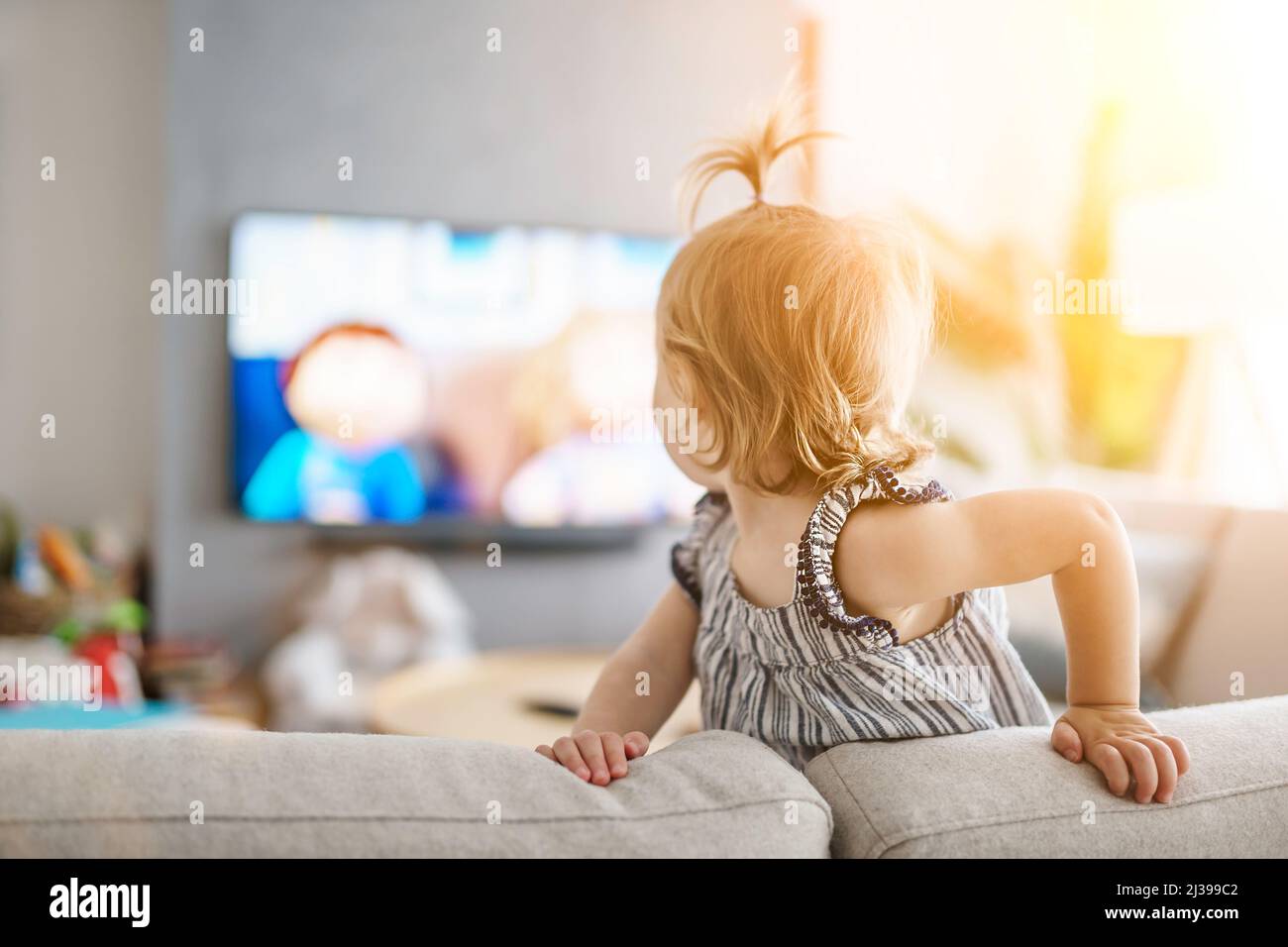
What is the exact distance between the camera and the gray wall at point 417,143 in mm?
2889

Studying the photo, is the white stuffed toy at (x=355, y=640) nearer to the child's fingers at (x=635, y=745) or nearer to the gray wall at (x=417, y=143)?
the gray wall at (x=417, y=143)

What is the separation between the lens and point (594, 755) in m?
0.62

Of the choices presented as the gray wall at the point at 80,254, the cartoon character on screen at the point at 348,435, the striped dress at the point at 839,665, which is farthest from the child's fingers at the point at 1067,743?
the gray wall at the point at 80,254

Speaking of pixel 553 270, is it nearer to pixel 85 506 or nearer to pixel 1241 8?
pixel 85 506

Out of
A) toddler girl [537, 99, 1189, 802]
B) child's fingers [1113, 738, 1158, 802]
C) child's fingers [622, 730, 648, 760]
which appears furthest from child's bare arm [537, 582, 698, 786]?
child's fingers [1113, 738, 1158, 802]

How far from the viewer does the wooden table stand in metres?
1.90

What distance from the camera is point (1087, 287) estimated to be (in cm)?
324

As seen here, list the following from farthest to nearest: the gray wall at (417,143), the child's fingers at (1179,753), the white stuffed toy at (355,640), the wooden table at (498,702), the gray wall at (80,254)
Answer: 1. the gray wall at (80,254)
2. the gray wall at (417,143)
3. the white stuffed toy at (355,640)
4. the wooden table at (498,702)
5. the child's fingers at (1179,753)

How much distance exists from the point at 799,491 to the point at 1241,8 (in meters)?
2.72

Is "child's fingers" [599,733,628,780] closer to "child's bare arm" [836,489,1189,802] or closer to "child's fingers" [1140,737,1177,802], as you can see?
"child's bare arm" [836,489,1189,802]

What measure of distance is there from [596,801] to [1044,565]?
33cm

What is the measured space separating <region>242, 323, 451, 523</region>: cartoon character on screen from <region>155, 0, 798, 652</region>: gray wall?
127mm
